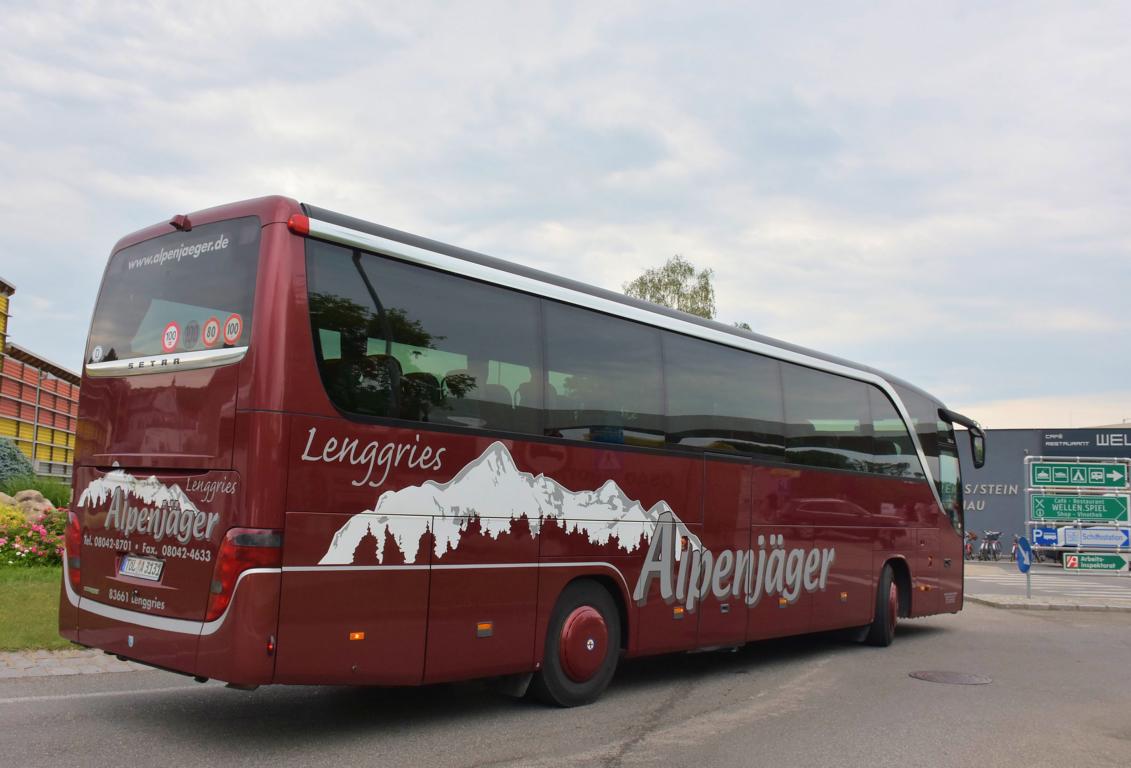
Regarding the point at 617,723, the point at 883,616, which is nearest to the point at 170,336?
the point at 617,723

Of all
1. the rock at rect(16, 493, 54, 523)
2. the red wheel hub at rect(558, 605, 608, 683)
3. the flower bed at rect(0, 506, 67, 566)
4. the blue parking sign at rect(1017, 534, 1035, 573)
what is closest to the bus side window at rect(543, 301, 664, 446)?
the red wheel hub at rect(558, 605, 608, 683)

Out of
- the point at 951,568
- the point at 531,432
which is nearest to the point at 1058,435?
the point at 951,568

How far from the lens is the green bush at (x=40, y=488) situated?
19578mm

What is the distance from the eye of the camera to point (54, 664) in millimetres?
8938

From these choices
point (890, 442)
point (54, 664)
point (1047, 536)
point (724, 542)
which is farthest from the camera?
point (1047, 536)

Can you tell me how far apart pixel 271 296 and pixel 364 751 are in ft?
9.77

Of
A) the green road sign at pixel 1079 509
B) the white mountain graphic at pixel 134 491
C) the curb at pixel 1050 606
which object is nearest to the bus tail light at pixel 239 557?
the white mountain graphic at pixel 134 491

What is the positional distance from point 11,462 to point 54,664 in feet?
46.4

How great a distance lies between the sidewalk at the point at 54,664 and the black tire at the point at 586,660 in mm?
Result: 3994

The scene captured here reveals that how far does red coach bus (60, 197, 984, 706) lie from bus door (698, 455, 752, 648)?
4cm

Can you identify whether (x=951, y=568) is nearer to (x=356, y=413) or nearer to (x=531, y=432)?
(x=531, y=432)

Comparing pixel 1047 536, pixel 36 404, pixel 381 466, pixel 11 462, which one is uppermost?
pixel 36 404

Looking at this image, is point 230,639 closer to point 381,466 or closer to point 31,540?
point 381,466

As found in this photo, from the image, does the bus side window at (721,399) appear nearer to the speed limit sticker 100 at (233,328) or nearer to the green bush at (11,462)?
the speed limit sticker 100 at (233,328)
